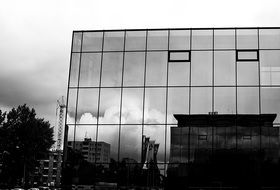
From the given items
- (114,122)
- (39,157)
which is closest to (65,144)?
(114,122)

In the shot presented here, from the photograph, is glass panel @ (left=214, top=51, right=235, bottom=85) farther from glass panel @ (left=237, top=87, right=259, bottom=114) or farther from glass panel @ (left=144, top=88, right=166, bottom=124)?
glass panel @ (left=144, top=88, right=166, bottom=124)

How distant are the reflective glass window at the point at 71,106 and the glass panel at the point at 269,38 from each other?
1488cm

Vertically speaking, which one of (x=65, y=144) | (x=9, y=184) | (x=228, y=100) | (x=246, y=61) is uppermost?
(x=246, y=61)

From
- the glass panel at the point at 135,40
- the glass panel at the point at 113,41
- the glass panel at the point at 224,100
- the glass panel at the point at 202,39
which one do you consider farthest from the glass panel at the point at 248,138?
the glass panel at the point at 113,41

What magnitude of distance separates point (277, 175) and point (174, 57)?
11.5 m

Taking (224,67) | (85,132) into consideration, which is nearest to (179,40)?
(224,67)

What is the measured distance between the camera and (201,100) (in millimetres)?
34875

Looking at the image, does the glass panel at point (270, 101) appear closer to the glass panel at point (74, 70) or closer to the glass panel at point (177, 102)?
the glass panel at point (177, 102)

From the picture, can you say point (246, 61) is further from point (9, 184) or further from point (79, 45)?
point (9, 184)

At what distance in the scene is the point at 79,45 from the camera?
123ft

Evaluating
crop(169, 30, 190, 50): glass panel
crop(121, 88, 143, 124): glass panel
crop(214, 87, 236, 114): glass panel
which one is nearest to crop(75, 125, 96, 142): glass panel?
crop(121, 88, 143, 124): glass panel

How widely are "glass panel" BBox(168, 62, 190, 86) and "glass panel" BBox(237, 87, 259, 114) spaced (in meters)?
4.02

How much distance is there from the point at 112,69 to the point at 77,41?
388cm

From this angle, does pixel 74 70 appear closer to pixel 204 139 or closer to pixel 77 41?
pixel 77 41
